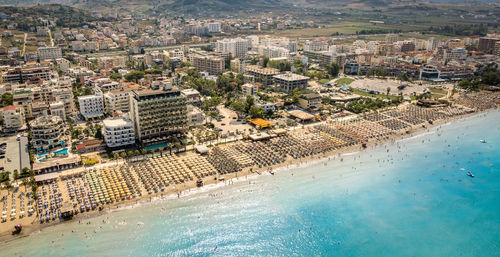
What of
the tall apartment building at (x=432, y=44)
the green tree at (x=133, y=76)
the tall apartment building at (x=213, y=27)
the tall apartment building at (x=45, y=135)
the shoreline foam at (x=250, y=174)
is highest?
the tall apartment building at (x=213, y=27)

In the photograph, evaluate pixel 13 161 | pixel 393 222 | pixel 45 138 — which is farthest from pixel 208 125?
pixel 393 222

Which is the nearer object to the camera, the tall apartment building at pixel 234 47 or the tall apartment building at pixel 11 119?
the tall apartment building at pixel 11 119

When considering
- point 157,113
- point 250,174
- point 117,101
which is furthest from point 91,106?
point 250,174

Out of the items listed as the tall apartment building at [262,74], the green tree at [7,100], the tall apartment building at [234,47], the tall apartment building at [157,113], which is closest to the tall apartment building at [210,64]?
the tall apartment building at [262,74]

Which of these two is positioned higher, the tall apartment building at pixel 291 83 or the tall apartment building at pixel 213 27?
the tall apartment building at pixel 213 27

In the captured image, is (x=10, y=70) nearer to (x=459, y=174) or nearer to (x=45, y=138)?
(x=45, y=138)

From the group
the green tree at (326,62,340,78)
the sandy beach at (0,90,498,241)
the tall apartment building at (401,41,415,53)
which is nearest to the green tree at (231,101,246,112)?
the sandy beach at (0,90,498,241)

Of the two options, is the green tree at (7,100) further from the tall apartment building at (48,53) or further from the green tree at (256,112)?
the tall apartment building at (48,53)
